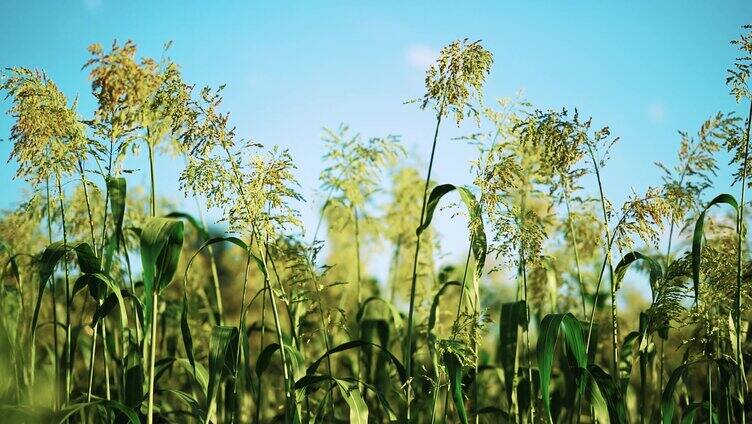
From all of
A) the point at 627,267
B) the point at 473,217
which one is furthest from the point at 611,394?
the point at 473,217

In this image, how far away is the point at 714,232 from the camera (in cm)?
445

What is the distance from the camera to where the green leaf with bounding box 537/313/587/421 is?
316 cm

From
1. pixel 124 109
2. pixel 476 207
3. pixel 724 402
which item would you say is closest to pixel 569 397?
pixel 724 402

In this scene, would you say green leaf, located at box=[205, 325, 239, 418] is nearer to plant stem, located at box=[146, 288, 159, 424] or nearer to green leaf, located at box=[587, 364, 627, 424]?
plant stem, located at box=[146, 288, 159, 424]

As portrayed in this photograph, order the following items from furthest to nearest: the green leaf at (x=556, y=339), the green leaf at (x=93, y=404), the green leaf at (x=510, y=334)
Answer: the green leaf at (x=510, y=334) < the green leaf at (x=556, y=339) < the green leaf at (x=93, y=404)

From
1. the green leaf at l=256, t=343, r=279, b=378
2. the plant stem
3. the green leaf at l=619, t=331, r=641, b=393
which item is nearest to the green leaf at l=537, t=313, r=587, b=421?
the green leaf at l=619, t=331, r=641, b=393

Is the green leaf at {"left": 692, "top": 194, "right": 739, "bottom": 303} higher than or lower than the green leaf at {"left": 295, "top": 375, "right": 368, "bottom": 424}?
higher

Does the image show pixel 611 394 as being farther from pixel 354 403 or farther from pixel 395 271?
pixel 395 271

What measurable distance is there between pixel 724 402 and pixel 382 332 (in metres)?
2.02

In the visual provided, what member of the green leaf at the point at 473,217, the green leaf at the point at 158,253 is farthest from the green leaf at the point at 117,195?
the green leaf at the point at 473,217

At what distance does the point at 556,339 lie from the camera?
3.21 meters

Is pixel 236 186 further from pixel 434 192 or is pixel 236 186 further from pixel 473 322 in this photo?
pixel 473 322

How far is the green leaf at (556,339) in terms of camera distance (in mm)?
3160

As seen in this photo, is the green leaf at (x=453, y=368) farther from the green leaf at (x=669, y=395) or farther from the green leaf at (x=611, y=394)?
the green leaf at (x=669, y=395)
